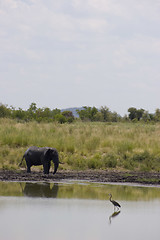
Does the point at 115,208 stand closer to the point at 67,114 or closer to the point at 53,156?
A: the point at 53,156

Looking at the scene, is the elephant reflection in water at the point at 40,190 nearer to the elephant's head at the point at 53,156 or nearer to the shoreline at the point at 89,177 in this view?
the shoreline at the point at 89,177

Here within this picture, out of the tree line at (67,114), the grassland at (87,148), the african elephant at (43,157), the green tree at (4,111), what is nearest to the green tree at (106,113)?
the tree line at (67,114)

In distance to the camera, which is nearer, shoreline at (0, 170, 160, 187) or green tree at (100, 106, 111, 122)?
shoreline at (0, 170, 160, 187)

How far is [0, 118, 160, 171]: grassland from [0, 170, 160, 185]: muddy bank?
123 centimetres

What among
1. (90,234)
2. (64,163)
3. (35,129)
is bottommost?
(90,234)

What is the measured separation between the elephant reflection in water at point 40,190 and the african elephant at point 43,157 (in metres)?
2.66

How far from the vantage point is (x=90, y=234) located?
988 cm

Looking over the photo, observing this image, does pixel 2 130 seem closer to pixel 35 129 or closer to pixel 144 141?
pixel 35 129

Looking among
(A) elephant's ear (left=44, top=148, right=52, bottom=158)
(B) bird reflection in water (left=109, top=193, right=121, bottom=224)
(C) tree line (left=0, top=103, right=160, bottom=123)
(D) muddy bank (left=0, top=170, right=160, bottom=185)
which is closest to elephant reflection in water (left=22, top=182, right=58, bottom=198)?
(D) muddy bank (left=0, top=170, right=160, bottom=185)

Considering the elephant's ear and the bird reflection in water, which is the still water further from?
the elephant's ear

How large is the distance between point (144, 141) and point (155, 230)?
1649 cm

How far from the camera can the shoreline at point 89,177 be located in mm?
17891

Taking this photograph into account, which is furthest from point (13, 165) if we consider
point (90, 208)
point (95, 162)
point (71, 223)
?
point (71, 223)

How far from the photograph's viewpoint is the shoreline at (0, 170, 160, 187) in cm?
1789
